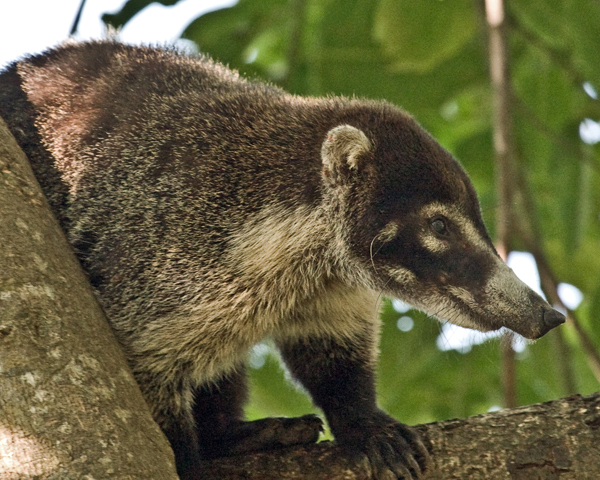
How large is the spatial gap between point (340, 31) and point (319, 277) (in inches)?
141

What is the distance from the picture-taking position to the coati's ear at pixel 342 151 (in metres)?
6.59

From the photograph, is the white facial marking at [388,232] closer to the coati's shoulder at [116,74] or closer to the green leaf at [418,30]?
the coati's shoulder at [116,74]

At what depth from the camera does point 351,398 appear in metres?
6.89

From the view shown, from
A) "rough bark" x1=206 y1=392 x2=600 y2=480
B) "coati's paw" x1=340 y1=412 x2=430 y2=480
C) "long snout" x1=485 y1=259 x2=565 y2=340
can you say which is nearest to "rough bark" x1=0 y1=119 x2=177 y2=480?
"rough bark" x1=206 y1=392 x2=600 y2=480

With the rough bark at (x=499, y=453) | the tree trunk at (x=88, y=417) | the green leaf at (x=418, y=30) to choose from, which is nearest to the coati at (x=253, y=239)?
the rough bark at (x=499, y=453)

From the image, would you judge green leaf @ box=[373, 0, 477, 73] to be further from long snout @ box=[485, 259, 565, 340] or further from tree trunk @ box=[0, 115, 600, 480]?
tree trunk @ box=[0, 115, 600, 480]

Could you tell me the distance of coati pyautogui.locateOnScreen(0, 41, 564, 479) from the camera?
6219 millimetres

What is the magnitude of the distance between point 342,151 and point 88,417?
337cm

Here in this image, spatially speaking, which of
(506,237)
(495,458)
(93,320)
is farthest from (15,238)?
(506,237)

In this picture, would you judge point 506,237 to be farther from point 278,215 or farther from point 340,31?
point 340,31

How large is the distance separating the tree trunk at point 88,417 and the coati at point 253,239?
1.58 feet

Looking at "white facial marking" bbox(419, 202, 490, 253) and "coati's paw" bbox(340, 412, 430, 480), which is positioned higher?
"white facial marking" bbox(419, 202, 490, 253)

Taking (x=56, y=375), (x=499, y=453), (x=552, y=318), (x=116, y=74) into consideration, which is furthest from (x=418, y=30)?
(x=56, y=375)

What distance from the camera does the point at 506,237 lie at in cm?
764
